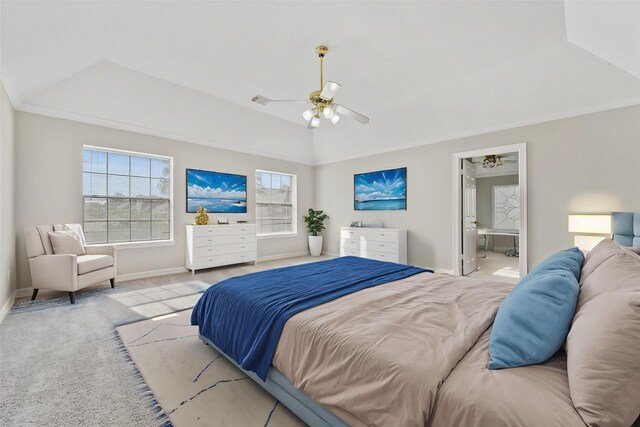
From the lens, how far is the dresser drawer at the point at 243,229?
18.7 feet

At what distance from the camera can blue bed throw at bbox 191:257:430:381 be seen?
171 cm

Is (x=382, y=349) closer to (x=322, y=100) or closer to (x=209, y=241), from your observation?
(x=322, y=100)

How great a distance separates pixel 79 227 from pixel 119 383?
10.7 feet

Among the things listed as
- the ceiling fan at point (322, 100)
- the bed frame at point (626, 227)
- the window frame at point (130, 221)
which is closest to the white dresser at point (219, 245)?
the window frame at point (130, 221)

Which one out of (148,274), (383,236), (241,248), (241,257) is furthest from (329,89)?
(148,274)

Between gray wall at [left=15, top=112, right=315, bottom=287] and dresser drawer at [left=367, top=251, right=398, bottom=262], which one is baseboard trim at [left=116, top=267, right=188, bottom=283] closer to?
gray wall at [left=15, top=112, right=315, bottom=287]

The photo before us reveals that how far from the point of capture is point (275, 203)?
7.10 m

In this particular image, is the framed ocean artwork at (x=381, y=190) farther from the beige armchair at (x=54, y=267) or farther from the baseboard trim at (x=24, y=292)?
the baseboard trim at (x=24, y=292)

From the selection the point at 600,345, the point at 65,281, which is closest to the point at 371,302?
A: the point at 600,345

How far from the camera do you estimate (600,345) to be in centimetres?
85

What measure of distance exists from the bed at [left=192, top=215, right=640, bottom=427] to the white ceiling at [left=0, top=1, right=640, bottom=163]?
93.3 inches

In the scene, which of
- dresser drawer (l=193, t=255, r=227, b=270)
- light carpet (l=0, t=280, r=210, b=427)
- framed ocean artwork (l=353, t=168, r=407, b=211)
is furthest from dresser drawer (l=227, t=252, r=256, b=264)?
framed ocean artwork (l=353, t=168, r=407, b=211)

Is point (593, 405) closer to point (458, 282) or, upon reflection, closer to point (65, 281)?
point (458, 282)

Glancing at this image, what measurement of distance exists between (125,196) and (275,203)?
10.3 feet
